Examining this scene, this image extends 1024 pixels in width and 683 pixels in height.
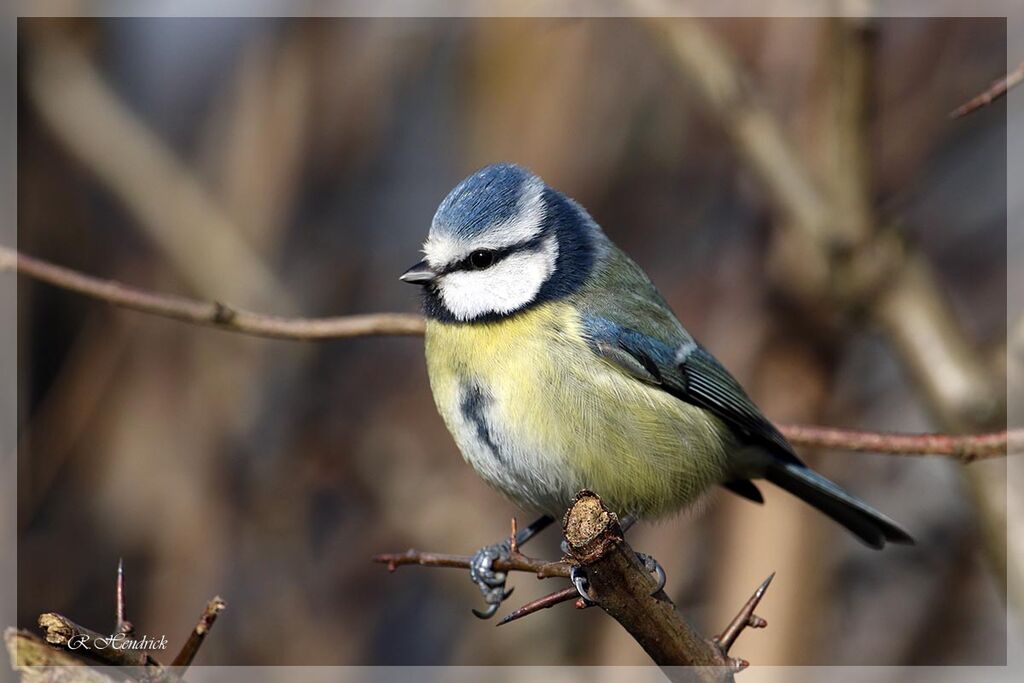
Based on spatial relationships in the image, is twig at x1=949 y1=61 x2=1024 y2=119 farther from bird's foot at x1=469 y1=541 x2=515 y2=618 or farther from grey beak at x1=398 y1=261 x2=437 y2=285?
bird's foot at x1=469 y1=541 x2=515 y2=618

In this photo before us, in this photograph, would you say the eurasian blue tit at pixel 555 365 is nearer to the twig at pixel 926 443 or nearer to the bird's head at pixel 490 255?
the bird's head at pixel 490 255

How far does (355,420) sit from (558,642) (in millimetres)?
1347

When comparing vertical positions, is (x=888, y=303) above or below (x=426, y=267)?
above

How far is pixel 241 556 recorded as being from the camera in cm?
459

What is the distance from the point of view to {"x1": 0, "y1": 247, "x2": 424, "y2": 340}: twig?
2.32 meters

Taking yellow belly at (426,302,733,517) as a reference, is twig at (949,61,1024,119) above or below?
above

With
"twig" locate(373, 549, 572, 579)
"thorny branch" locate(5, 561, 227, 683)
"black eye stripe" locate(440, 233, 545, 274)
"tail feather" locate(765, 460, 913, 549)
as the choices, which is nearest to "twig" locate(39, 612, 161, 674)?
"thorny branch" locate(5, 561, 227, 683)

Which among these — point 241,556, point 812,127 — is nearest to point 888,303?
point 812,127

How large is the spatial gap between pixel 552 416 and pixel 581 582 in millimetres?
504

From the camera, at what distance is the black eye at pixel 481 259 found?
100 inches

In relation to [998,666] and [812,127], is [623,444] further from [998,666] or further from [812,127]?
[998,666]

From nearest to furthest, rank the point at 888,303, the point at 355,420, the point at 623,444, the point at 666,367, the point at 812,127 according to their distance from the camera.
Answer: the point at 623,444
the point at 666,367
the point at 888,303
the point at 812,127
the point at 355,420

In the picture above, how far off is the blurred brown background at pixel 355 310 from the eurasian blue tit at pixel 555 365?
5.22 feet

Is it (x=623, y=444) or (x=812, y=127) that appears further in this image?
(x=812, y=127)
